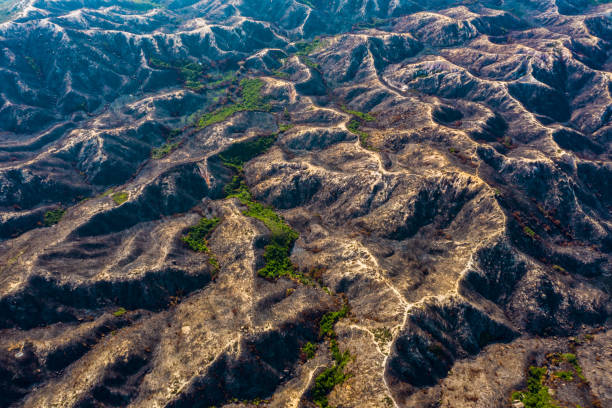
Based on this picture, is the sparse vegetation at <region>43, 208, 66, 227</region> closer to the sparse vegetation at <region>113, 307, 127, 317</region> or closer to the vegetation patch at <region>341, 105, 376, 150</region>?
the sparse vegetation at <region>113, 307, 127, 317</region>

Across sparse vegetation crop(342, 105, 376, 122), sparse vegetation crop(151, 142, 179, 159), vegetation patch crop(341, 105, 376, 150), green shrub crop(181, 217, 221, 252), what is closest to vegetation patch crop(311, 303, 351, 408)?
green shrub crop(181, 217, 221, 252)

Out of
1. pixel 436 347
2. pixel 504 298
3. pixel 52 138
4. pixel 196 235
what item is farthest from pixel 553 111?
pixel 52 138

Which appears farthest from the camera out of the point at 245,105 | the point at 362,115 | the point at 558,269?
the point at 245,105

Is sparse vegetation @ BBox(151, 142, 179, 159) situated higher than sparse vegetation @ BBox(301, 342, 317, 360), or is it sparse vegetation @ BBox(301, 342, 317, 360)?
sparse vegetation @ BBox(301, 342, 317, 360)

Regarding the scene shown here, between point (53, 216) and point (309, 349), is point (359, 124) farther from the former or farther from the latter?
point (53, 216)

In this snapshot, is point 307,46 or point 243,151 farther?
point 307,46

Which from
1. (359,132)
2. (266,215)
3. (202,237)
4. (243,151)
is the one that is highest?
(359,132)

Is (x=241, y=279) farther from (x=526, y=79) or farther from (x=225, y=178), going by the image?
(x=526, y=79)

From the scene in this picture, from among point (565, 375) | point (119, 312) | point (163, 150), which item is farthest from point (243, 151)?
point (565, 375)
